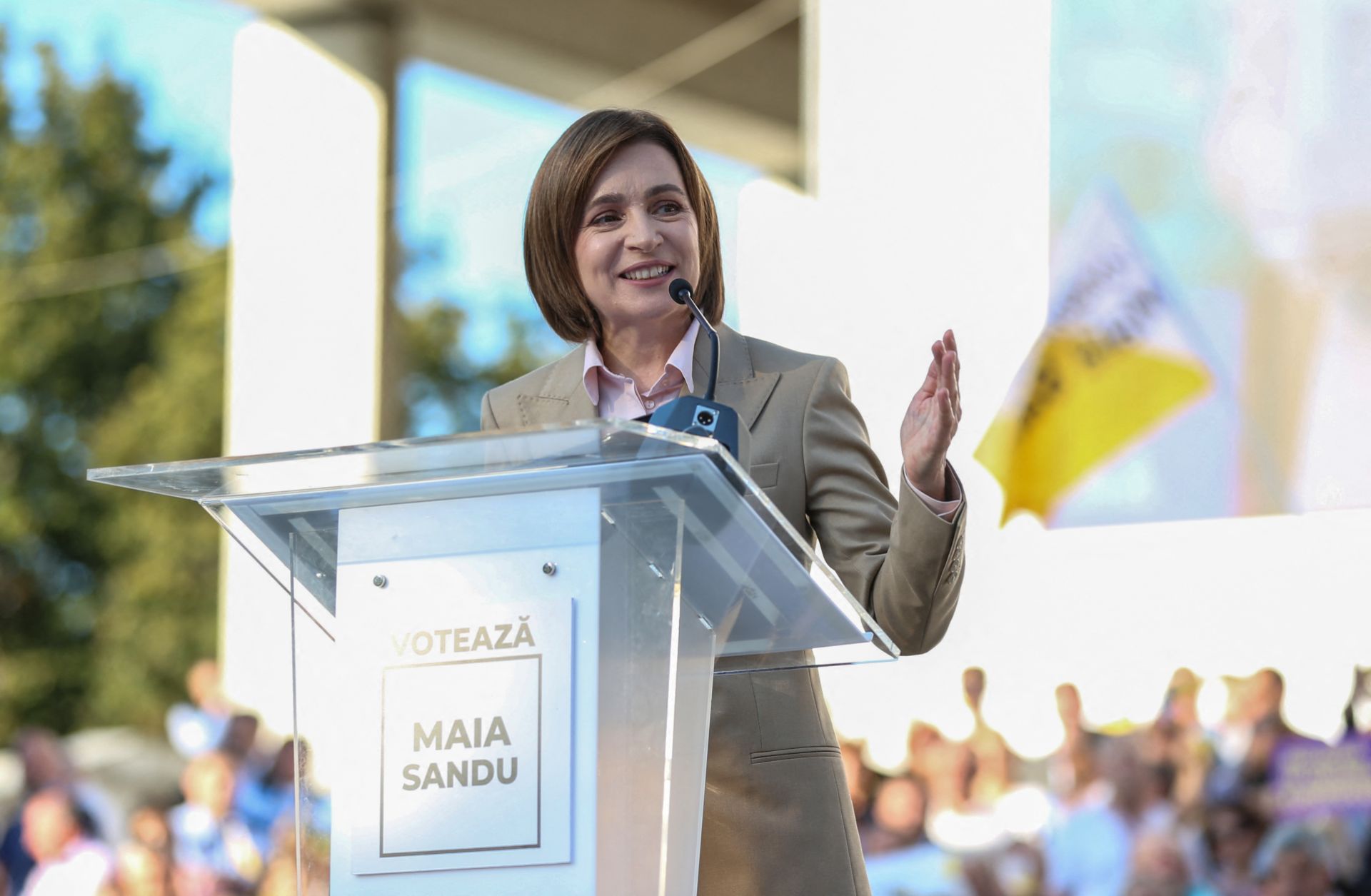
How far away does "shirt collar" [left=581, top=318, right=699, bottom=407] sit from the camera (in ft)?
5.07

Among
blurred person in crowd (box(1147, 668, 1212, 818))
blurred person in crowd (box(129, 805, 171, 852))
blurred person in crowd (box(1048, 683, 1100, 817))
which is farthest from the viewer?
blurred person in crowd (box(129, 805, 171, 852))

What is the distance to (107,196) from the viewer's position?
12445 millimetres

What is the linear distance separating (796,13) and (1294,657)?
15.3ft

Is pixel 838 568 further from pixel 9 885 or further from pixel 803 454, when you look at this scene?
pixel 9 885

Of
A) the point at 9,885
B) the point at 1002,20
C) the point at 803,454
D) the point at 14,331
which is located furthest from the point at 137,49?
the point at 803,454

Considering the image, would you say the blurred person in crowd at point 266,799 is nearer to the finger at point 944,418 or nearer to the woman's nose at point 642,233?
the woman's nose at point 642,233

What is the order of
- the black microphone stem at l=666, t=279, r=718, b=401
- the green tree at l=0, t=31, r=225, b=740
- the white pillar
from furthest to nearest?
the green tree at l=0, t=31, r=225, b=740
the white pillar
the black microphone stem at l=666, t=279, r=718, b=401

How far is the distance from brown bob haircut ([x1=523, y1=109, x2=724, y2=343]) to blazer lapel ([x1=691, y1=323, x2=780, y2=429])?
0.24 ft

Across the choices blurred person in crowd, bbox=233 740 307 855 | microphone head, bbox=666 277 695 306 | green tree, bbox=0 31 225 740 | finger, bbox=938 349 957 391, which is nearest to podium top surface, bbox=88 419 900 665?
finger, bbox=938 349 957 391

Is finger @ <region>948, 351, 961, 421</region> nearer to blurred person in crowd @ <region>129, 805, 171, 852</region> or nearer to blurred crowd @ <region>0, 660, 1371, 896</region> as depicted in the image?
blurred crowd @ <region>0, 660, 1371, 896</region>

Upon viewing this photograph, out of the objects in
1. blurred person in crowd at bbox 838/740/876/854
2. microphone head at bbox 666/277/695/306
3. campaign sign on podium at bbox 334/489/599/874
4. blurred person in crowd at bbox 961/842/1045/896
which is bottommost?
blurred person in crowd at bbox 961/842/1045/896

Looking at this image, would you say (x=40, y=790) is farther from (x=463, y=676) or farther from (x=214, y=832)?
(x=463, y=676)

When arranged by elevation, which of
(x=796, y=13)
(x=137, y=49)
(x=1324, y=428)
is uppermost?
(x=137, y=49)

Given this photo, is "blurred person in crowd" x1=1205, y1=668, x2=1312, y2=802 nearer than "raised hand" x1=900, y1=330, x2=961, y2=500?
No
